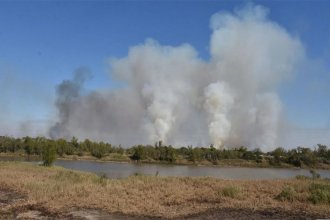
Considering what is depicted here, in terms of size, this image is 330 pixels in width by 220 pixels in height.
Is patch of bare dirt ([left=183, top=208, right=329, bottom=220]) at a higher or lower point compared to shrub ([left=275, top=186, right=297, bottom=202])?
lower

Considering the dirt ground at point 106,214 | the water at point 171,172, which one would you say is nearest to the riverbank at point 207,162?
the water at point 171,172

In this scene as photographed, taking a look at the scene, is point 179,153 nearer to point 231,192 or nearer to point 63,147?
point 63,147

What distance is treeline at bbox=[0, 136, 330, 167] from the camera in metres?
153

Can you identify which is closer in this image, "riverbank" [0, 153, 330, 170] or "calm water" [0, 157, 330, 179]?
"calm water" [0, 157, 330, 179]

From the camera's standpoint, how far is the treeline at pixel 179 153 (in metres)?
153

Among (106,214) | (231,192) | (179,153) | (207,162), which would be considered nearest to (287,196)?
(231,192)

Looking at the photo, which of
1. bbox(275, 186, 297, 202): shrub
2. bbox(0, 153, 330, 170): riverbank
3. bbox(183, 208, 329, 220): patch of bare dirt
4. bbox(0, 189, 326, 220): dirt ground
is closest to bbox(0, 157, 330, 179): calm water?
bbox(275, 186, 297, 202): shrub

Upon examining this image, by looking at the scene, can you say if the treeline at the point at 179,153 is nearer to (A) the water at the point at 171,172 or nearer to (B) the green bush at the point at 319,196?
(A) the water at the point at 171,172

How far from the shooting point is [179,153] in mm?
177125

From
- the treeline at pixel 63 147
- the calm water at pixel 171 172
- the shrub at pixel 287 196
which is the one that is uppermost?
the treeline at pixel 63 147

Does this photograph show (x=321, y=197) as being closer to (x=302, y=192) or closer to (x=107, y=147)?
(x=302, y=192)

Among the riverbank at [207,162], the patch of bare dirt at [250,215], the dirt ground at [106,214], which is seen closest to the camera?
the patch of bare dirt at [250,215]

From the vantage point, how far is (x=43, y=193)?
26.0 m

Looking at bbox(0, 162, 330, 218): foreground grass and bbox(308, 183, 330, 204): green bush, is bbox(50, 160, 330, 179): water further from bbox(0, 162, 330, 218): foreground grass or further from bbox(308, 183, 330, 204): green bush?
bbox(308, 183, 330, 204): green bush
